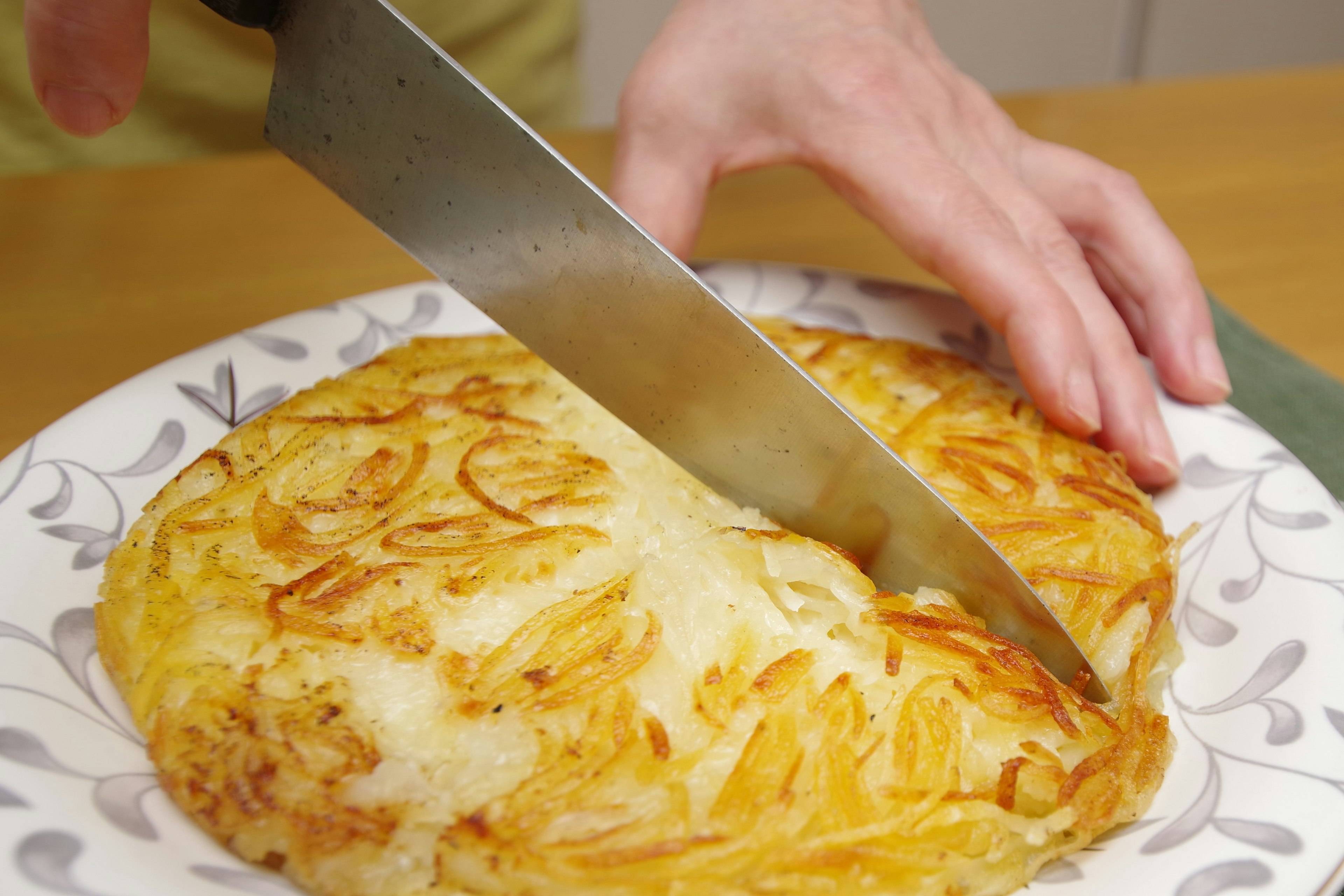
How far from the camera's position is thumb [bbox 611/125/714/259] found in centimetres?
276

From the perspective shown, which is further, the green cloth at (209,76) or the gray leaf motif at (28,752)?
the green cloth at (209,76)

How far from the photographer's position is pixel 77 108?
1835mm

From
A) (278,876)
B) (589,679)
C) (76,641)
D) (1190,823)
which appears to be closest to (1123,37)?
(1190,823)

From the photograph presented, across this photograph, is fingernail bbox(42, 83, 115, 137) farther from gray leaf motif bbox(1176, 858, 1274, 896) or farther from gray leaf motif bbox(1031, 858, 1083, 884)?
gray leaf motif bbox(1176, 858, 1274, 896)

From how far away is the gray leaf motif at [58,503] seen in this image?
187 cm

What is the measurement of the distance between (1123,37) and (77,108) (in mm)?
8881

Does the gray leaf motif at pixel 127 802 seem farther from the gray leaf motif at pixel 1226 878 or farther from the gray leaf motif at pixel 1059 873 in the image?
the gray leaf motif at pixel 1226 878

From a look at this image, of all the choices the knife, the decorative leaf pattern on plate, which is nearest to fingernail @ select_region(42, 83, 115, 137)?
the knife

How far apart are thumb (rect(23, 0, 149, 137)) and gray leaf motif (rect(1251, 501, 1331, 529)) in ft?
7.45

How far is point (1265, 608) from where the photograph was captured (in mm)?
1890

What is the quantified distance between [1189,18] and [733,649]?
29.5ft

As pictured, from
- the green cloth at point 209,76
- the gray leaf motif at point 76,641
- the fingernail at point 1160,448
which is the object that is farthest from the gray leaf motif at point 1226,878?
the green cloth at point 209,76

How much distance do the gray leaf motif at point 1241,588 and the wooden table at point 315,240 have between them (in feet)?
5.17

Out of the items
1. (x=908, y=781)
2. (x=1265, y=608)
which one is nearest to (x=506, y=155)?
(x=908, y=781)
